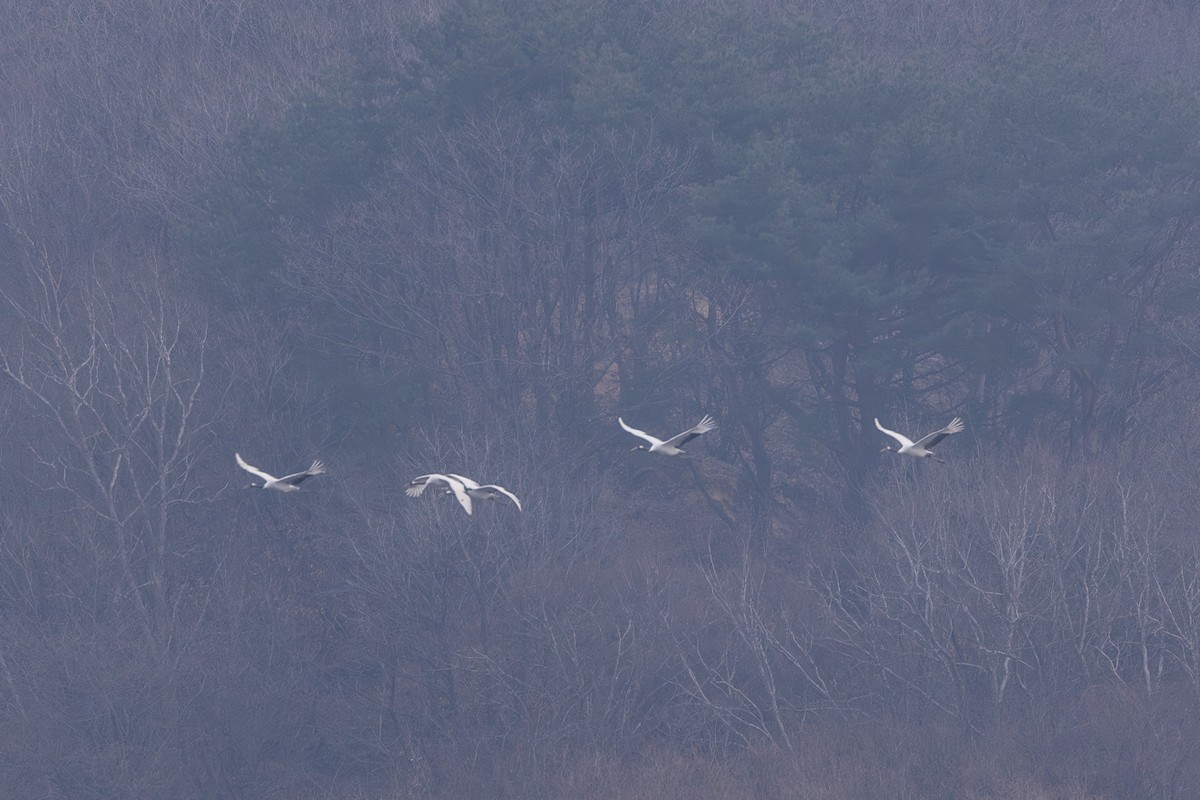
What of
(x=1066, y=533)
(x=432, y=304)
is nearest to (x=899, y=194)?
(x=1066, y=533)

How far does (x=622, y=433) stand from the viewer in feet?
117

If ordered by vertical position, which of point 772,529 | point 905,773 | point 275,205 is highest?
point 275,205

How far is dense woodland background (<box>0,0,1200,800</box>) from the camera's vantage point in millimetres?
28125

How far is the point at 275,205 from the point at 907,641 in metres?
13.6

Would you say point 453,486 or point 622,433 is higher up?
point 453,486

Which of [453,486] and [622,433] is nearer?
[453,486]

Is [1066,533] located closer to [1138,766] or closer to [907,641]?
[907,641]

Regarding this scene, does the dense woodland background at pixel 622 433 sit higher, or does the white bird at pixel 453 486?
the white bird at pixel 453 486

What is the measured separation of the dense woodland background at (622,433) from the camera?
92.3 ft

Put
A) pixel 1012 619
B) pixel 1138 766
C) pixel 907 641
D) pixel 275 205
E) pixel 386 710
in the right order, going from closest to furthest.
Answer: pixel 1138 766, pixel 1012 619, pixel 907 641, pixel 386 710, pixel 275 205

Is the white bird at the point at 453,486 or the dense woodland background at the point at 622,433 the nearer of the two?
the white bird at the point at 453,486

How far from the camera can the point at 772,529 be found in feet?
114

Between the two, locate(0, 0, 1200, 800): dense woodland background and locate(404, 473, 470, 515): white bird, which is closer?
locate(404, 473, 470, 515): white bird

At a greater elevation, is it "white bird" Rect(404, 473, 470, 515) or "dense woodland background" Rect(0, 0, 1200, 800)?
"white bird" Rect(404, 473, 470, 515)
